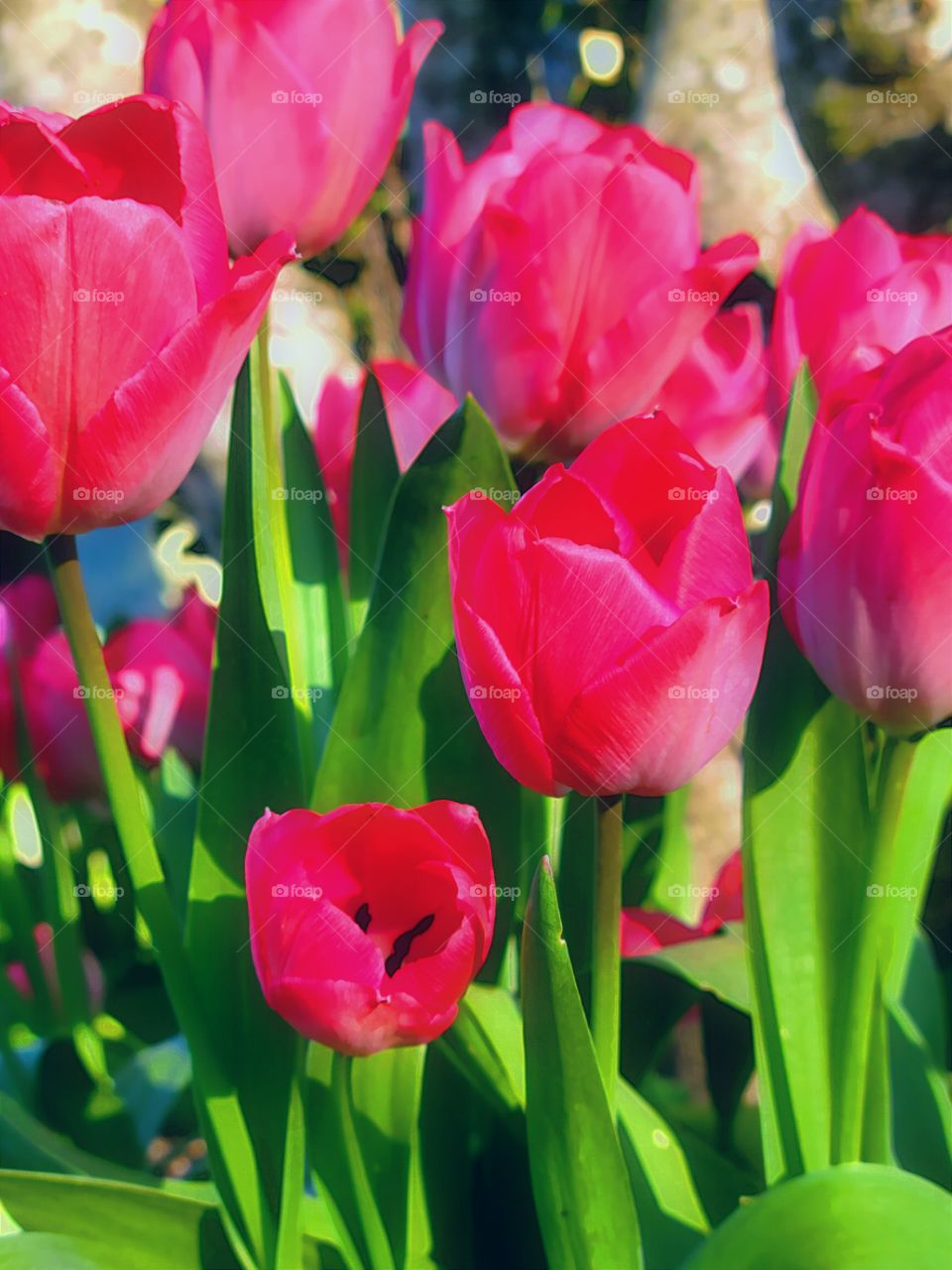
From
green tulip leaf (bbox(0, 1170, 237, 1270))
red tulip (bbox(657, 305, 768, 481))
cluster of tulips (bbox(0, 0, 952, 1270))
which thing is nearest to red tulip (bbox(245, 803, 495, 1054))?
cluster of tulips (bbox(0, 0, 952, 1270))

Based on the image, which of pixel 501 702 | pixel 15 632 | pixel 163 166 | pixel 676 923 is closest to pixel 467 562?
pixel 501 702

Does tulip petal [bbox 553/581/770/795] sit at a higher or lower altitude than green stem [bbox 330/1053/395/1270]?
higher

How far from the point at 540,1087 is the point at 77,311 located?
0.77ft

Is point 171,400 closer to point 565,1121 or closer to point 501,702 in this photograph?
point 501,702

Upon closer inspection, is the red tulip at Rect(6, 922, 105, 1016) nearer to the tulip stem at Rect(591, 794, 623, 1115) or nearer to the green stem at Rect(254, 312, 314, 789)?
the green stem at Rect(254, 312, 314, 789)

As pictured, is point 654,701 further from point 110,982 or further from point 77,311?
point 110,982

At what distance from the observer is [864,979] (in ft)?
1.24

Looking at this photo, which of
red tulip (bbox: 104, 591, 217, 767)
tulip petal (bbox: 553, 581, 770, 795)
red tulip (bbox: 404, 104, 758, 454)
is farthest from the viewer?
red tulip (bbox: 104, 591, 217, 767)

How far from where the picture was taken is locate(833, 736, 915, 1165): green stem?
360 mm

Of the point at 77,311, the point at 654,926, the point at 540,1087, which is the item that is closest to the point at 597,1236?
the point at 540,1087

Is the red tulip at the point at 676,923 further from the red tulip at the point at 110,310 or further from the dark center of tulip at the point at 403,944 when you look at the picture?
the red tulip at the point at 110,310

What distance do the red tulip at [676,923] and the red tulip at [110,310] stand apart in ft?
0.79

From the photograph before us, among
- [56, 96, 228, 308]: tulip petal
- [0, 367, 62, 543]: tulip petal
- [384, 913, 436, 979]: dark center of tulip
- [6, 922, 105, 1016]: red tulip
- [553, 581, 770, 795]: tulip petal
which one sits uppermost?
[56, 96, 228, 308]: tulip petal

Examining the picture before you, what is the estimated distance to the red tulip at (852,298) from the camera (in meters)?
0.42
